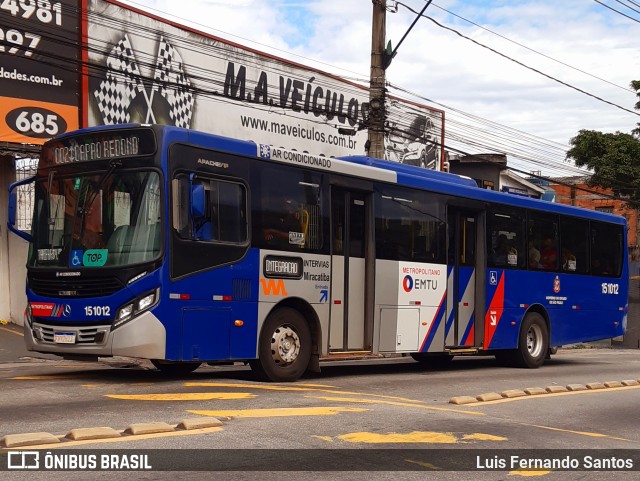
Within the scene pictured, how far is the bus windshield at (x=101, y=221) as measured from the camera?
37.5ft

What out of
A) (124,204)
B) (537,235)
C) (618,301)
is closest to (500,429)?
(124,204)

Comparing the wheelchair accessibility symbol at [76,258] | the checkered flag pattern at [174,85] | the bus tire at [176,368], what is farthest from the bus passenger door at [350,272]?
the checkered flag pattern at [174,85]

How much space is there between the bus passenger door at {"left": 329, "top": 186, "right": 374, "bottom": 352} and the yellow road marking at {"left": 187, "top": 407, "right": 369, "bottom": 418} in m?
4.08

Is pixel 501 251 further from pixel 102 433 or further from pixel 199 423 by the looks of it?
pixel 102 433

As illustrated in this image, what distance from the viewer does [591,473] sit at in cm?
733

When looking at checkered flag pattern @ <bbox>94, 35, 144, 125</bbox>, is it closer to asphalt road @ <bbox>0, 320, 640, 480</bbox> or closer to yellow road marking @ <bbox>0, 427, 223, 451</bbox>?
asphalt road @ <bbox>0, 320, 640, 480</bbox>

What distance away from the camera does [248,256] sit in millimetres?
12523

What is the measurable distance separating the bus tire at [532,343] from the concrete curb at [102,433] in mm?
11257

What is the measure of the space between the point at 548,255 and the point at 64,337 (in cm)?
1110

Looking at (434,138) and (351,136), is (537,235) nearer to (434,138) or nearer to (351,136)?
(351,136)

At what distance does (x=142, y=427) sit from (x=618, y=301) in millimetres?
16340

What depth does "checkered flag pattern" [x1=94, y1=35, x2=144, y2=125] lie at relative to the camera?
70.2 feet

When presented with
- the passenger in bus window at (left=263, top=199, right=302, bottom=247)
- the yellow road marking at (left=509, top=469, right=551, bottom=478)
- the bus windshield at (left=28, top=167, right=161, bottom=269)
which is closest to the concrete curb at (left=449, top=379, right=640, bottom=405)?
the passenger in bus window at (left=263, top=199, right=302, bottom=247)

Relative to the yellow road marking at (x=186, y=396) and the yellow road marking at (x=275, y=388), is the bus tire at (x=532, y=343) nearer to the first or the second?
the yellow road marking at (x=275, y=388)
